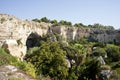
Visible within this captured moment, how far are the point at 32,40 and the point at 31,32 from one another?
2.39 meters

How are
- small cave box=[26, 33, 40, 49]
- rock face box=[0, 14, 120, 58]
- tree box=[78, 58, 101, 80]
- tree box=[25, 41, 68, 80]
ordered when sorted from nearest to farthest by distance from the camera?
tree box=[25, 41, 68, 80] → tree box=[78, 58, 101, 80] → rock face box=[0, 14, 120, 58] → small cave box=[26, 33, 40, 49]

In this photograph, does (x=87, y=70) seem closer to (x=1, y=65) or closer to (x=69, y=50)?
(x=69, y=50)

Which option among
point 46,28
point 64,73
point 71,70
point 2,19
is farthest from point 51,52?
point 46,28

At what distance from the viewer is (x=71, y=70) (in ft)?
96.7

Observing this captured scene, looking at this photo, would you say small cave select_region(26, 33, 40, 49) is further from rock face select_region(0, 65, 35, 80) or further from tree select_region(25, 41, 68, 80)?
rock face select_region(0, 65, 35, 80)

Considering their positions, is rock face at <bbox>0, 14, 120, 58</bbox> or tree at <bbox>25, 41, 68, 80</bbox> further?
rock face at <bbox>0, 14, 120, 58</bbox>

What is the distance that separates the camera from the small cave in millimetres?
38444

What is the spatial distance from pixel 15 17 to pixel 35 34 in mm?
7936

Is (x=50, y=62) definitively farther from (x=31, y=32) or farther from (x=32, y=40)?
(x=32, y=40)

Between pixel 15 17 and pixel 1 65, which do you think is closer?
pixel 1 65

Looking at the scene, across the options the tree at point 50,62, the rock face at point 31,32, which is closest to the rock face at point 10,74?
the rock face at point 31,32

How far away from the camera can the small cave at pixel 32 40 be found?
1514 inches

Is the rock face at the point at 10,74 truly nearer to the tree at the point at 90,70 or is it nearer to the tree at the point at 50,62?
the tree at the point at 50,62

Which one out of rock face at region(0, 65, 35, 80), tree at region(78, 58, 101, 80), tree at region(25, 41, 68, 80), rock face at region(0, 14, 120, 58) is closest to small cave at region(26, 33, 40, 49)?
rock face at region(0, 14, 120, 58)
